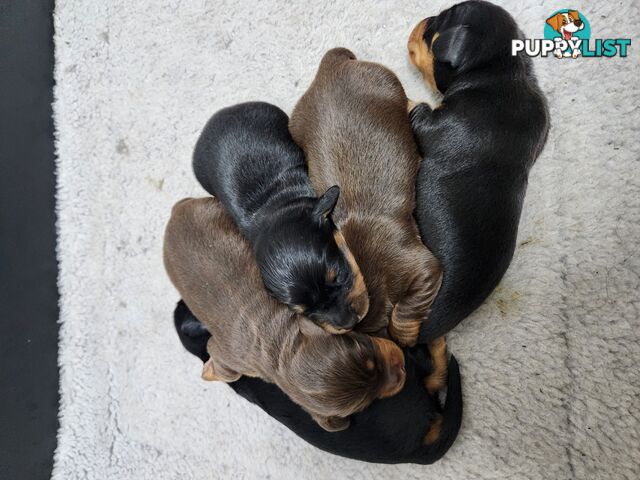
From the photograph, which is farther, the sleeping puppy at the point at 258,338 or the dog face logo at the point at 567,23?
the dog face logo at the point at 567,23

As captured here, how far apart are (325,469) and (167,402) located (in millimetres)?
702

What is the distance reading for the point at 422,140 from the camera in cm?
170

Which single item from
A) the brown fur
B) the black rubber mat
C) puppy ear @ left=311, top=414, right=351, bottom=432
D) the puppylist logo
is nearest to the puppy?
the puppylist logo

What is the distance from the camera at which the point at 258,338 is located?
161cm

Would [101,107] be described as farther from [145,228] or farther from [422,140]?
[422,140]

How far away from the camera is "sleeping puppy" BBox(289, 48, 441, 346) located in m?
1.64

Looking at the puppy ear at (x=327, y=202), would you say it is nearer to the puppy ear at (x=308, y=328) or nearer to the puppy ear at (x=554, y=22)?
the puppy ear at (x=308, y=328)

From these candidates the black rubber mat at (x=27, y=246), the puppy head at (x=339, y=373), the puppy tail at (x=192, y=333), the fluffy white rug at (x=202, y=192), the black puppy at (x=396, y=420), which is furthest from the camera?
the black rubber mat at (x=27, y=246)

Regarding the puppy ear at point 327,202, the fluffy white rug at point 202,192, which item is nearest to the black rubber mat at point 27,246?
the fluffy white rug at point 202,192

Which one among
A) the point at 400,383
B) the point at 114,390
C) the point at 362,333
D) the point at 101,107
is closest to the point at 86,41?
the point at 101,107

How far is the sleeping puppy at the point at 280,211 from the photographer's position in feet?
4.87

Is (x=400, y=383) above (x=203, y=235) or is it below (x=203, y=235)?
below

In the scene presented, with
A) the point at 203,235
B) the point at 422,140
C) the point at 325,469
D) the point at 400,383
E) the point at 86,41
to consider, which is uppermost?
the point at 86,41

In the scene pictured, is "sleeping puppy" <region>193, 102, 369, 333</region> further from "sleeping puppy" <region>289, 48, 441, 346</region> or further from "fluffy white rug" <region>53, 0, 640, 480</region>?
"fluffy white rug" <region>53, 0, 640, 480</region>
